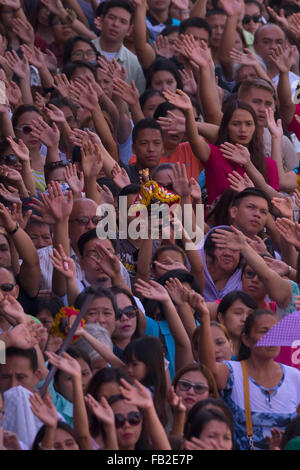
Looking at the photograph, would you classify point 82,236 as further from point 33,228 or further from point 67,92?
point 67,92

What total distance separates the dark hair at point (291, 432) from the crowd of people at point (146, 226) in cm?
2

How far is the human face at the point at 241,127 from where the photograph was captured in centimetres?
855

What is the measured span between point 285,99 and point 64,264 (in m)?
3.36

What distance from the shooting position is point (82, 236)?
7500 millimetres

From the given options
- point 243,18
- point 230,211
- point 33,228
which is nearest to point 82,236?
point 33,228

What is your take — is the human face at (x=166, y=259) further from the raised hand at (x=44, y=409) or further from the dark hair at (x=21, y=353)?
the raised hand at (x=44, y=409)

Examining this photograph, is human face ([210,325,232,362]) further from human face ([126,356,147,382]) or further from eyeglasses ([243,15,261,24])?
eyeglasses ([243,15,261,24])

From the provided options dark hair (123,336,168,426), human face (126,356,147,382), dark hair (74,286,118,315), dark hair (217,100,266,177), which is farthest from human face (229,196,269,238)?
human face (126,356,147,382)

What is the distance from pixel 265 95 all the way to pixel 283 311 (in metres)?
2.15

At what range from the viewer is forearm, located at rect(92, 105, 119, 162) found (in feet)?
29.1

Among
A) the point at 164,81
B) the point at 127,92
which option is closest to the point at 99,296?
the point at 127,92

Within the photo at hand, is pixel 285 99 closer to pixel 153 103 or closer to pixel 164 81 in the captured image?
pixel 164 81

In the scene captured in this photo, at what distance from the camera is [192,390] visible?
623 cm

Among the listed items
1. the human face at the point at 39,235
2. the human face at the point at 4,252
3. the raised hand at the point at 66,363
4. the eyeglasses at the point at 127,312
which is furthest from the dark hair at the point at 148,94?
the raised hand at the point at 66,363
